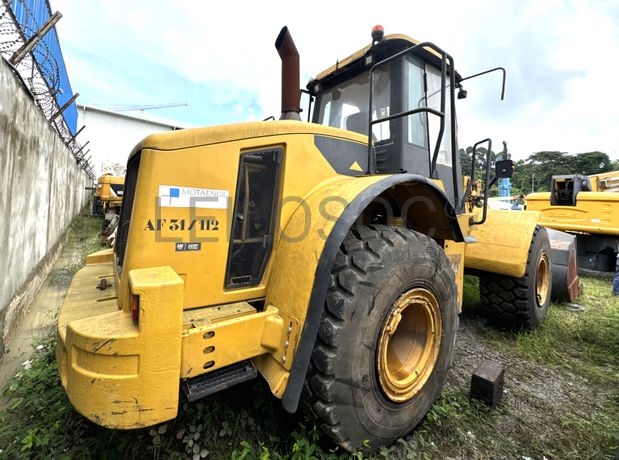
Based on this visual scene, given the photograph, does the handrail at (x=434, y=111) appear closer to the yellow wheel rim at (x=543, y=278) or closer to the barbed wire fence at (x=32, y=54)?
the yellow wheel rim at (x=543, y=278)

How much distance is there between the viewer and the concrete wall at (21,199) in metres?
3.10

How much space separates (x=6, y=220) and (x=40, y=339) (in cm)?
116

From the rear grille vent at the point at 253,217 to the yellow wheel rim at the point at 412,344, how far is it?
84 centimetres

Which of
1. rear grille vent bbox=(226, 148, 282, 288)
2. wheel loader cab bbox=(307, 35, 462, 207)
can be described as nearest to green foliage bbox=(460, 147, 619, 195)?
wheel loader cab bbox=(307, 35, 462, 207)

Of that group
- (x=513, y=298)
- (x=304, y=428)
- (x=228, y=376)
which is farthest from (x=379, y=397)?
(x=513, y=298)

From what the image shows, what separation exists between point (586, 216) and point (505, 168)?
593 cm

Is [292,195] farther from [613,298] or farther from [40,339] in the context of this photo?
[613,298]

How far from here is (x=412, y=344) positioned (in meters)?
2.27

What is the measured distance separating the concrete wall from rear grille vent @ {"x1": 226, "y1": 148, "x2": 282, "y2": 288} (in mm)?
2573

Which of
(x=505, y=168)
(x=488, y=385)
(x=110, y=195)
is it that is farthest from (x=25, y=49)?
(x=110, y=195)

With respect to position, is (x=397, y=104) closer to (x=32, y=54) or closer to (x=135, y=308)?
(x=135, y=308)

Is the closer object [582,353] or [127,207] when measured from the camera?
[127,207]

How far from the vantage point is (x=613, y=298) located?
17.4ft

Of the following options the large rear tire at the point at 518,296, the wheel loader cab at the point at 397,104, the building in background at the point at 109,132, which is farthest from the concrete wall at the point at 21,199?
the building in background at the point at 109,132
